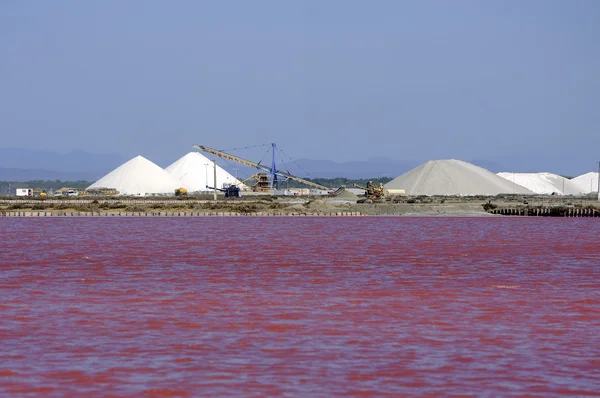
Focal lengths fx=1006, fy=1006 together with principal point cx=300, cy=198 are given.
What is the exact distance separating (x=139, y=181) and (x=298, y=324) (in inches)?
6662

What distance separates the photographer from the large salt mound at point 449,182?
537 feet

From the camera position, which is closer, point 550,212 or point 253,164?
point 550,212

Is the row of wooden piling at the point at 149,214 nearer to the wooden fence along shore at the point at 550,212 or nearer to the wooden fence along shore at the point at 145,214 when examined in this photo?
the wooden fence along shore at the point at 145,214

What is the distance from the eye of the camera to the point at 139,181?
611ft

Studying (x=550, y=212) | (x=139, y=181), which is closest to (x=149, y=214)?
(x=550, y=212)

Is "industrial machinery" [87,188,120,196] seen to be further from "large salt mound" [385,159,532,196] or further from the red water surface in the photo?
→ the red water surface

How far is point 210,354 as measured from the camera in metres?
16.2

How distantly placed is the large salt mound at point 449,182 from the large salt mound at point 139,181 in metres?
42.1

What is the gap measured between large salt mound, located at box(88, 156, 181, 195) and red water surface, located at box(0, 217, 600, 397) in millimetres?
142405

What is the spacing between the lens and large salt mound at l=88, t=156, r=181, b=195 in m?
182

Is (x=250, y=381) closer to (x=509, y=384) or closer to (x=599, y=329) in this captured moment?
(x=509, y=384)

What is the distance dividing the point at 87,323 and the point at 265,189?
501 feet

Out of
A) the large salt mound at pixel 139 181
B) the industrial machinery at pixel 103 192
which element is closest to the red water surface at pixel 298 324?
the industrial machinery at pixel 103 192

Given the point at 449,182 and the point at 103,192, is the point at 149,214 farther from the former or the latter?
the point at 103,192
